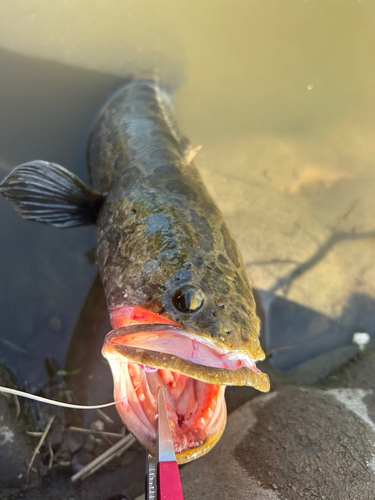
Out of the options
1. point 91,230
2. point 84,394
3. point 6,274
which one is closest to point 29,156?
point 91,230

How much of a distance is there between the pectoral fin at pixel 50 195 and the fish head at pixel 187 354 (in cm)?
129

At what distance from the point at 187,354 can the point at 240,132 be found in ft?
A: 12.0

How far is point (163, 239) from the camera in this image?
2195mm

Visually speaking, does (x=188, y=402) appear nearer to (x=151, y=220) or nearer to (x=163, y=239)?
(x=163, y=239)

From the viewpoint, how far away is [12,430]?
7.85ft

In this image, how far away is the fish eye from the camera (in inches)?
70.5

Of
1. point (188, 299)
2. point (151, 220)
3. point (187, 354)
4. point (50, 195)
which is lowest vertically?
point (187, 354)

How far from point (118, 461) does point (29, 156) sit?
302 centimetres

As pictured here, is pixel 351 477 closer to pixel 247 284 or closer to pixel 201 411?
pixel 201 411

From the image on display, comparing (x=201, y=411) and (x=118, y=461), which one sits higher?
(x=201, y=411)

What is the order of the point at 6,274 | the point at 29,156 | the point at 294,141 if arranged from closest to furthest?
the point at 6,274 → the point at 29,156 → the point at 294,141

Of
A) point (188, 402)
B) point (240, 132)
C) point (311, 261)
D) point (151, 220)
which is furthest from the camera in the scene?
point (240, 132)

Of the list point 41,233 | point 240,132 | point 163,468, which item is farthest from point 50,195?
point 240,132

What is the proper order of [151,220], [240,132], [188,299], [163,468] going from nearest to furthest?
[163,468] → [188,299] → [151,220] → [240,132]
